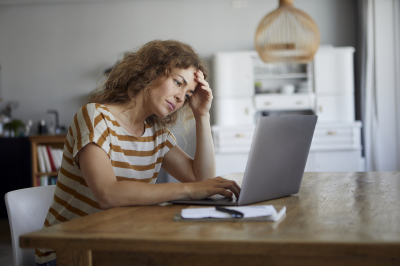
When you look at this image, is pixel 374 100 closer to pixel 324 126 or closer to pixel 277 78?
pixel 324 126

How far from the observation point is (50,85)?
466cm

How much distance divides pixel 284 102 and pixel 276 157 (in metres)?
3.22

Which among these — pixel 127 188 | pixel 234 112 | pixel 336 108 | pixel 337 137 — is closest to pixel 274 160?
pixel 127 188

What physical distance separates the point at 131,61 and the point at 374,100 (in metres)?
3.19

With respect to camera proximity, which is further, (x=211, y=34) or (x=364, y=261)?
(x=211, y=34)

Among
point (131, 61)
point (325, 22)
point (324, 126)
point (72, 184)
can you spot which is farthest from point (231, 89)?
point (72, 184)

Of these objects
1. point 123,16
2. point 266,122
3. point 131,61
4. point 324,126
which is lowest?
point 324,126

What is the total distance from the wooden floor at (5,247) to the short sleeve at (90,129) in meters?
1.88

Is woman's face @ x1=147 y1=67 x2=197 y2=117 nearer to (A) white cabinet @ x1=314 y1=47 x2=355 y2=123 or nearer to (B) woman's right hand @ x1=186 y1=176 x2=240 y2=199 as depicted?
(B) woman's right hand @ x1=186 y1=176 x2=240 y2=199

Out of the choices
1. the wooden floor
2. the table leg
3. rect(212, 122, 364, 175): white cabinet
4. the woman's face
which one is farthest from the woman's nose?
rect(212, 122, 364, 175): white cabinet

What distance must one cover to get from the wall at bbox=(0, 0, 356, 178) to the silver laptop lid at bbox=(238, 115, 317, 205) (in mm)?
3464

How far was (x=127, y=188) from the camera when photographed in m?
0.91

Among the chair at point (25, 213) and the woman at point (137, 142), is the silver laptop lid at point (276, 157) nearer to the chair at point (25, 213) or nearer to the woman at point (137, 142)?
the woman at point (137, 142)

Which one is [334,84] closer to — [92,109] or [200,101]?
[200,101]
